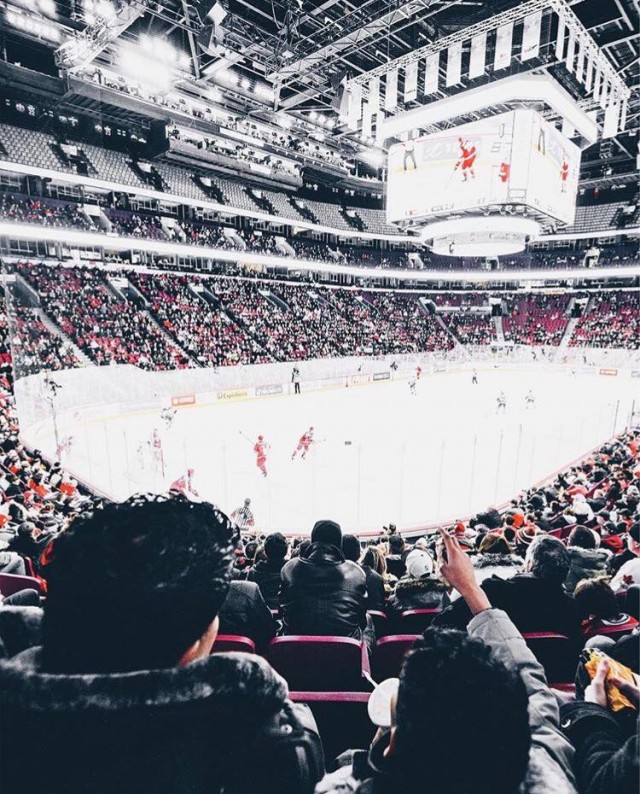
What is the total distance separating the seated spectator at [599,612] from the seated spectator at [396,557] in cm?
289

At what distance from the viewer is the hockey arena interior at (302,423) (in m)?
1.15

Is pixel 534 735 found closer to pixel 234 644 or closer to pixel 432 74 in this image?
pixel 234 644

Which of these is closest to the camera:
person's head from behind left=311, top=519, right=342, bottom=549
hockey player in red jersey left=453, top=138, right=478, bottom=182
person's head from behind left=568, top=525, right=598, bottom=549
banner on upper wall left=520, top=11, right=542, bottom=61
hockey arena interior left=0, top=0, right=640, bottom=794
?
hockey arena interior left=0, top=0, right=640, bottom=794

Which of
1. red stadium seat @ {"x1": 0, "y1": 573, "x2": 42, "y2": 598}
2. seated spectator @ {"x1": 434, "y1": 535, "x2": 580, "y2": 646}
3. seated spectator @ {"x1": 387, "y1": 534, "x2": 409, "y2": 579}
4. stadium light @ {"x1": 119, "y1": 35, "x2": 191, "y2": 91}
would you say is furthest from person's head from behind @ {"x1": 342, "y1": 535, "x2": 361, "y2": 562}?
stadium light @ {"x1": 119, "y1": 35, "x2": 191, "y2": 91}

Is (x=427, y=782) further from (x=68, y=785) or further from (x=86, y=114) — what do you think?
(x=86, y=114)

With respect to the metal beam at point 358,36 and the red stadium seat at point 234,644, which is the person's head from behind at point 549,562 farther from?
the metal beam at point 358,36

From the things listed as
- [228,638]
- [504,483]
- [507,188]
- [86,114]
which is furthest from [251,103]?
[228,638]

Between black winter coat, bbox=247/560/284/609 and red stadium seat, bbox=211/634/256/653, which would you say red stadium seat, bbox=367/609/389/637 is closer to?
black winter coat, bbox=247/560/284/609

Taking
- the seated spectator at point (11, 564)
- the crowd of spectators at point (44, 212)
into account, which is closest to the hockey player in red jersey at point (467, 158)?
the seated spectator at point (11, 564)

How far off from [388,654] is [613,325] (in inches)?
2026

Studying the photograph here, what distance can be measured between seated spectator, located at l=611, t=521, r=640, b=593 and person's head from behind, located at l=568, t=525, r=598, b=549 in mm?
332

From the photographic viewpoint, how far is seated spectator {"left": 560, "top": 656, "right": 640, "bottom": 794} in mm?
1304

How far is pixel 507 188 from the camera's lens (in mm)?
16047

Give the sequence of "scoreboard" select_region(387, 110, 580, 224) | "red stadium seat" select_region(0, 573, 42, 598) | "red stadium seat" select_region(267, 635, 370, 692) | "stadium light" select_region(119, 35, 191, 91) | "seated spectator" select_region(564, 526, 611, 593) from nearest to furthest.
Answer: "red stadium seat" select_region(267, 635, 370, 692) → "red stadium seat" select_region(0, 573, 42, 598) → "seated spectator" select_region(564, 526, 611, 593) → "scoreboard" select_region(387, 110, 580, 224) → "stadium light" select_region(119, 35, 191, 91)
